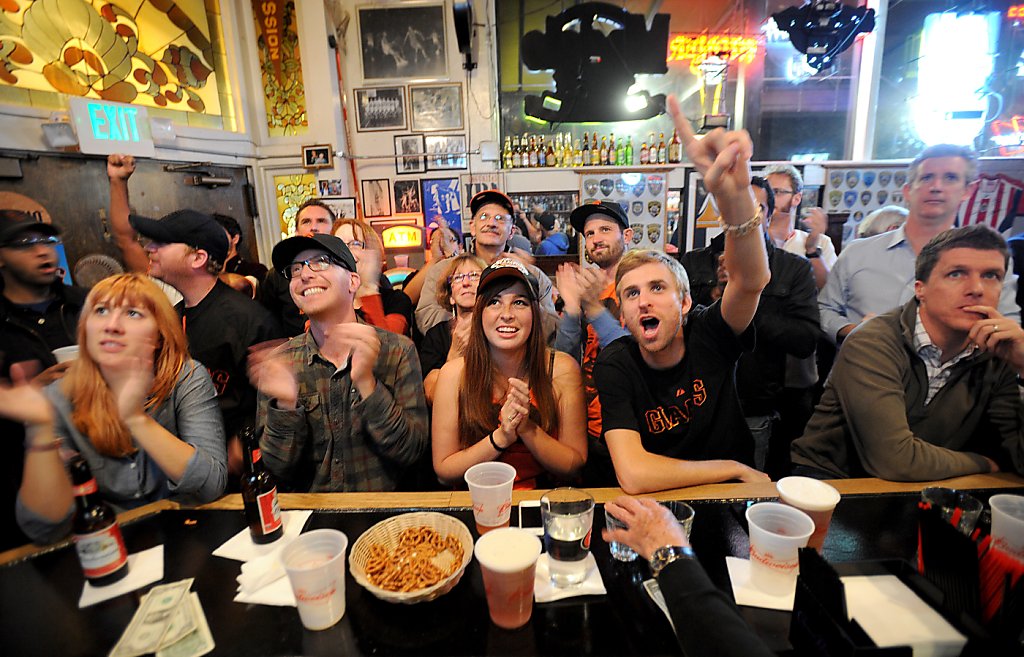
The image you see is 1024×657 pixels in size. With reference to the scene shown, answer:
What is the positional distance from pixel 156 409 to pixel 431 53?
5.54 meters

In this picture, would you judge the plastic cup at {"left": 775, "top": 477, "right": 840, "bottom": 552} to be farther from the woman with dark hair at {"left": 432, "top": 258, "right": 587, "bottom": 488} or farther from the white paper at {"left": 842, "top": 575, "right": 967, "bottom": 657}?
the woman with dark hair at {"left": 432, "top": 258, "right": 587, "bottom": 488}

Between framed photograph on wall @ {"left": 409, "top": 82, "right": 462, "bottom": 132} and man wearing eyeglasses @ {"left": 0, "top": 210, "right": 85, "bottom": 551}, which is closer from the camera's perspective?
man wearing eyeglasses @ {"left": 0, "top": 210, "right": 85, "bottom": 551}

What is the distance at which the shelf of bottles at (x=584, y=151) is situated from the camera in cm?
607

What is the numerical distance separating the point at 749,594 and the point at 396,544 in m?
0.90

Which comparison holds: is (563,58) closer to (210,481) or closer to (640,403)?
(640,403)

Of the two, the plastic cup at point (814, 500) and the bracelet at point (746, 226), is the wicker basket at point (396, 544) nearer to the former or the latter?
the plastic cup at point (814, 500)

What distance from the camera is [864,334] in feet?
6.06

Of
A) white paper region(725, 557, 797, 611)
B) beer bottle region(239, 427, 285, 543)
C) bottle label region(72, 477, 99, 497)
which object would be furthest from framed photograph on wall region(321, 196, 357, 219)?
white paper region(725, 557, 797, 611)

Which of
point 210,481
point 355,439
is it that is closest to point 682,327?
point 355,439

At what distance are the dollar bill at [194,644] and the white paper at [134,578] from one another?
0.86ft

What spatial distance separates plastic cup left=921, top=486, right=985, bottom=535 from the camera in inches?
43.6

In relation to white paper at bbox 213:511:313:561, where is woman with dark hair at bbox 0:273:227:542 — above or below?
above

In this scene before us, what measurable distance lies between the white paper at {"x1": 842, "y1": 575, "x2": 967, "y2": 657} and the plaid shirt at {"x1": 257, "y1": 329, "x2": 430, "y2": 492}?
56.9 inches

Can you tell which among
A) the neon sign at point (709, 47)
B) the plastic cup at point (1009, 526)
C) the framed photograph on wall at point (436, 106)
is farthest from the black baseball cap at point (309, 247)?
the neon sign at point (709, 47)
